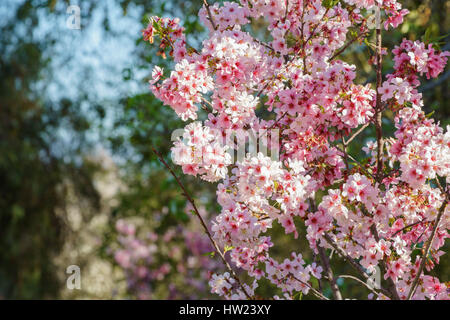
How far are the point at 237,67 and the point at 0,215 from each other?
6.06 m

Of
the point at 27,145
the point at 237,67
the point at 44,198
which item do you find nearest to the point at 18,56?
the point at 27,145

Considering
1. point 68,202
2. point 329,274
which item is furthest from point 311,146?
point 68,202

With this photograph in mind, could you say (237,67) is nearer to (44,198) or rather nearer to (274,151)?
(274,151)

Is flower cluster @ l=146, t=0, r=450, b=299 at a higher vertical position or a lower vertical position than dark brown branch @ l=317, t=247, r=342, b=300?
higher

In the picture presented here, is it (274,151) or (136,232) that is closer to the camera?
(274,151)
